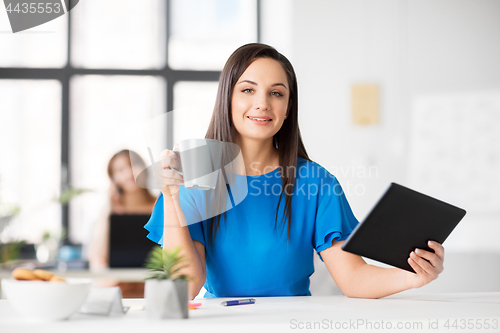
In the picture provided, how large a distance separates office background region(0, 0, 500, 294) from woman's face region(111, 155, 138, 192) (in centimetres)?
12

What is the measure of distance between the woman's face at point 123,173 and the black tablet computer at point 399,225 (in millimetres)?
2134

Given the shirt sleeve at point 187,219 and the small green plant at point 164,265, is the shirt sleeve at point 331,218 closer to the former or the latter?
the shirt sleeve at point 187,219

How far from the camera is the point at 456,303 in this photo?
840 mm

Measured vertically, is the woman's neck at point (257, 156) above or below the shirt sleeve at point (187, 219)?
above

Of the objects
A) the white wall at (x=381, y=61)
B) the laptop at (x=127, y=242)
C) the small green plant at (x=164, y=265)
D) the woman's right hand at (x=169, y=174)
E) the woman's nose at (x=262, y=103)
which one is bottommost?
the laptop at (x=127, y=242)

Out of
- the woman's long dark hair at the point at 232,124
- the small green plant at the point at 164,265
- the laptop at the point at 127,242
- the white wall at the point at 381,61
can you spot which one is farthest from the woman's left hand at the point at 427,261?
the white wall at the point at 381,61

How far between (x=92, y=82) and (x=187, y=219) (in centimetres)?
260

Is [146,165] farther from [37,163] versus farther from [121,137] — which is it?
[37,163]

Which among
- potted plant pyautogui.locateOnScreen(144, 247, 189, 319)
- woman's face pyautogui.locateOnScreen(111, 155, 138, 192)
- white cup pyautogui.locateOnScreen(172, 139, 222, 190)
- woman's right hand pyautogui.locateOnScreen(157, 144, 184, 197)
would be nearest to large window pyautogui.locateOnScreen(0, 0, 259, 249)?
woman's face pyautogui.locateOnScreen(111, 155, 138, 192)

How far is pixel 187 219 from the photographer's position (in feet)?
3.64

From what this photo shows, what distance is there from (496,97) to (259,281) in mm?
2472

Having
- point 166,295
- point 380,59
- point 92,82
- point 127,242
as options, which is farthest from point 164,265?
point 92,82

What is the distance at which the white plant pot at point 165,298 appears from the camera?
0.63m

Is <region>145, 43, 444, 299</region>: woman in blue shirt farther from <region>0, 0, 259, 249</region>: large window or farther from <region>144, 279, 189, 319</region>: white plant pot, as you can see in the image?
<region>0, 0, 259, 249</region>: large window
